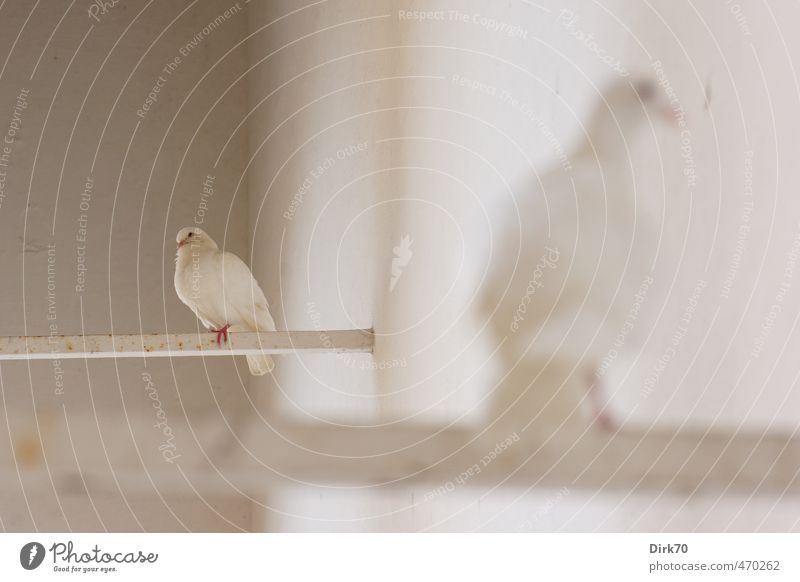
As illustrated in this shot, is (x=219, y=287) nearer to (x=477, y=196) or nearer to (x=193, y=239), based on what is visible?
(x=193, y=239)

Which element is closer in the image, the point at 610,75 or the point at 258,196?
the point at 610,75

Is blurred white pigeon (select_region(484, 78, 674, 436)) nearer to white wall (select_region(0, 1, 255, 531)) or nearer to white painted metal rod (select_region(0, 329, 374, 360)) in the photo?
white painted metal rod (select_region(0, 329, 374, 360))

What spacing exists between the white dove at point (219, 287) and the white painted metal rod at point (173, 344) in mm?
92

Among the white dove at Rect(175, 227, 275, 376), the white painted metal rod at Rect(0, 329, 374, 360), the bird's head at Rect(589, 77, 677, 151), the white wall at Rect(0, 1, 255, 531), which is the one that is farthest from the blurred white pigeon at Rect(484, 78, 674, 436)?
the white wall at Rect(0, 1, 255, 531)

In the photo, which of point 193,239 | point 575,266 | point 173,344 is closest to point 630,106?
point 575,266

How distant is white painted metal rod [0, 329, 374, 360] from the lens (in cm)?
66

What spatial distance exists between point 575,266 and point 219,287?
383mm

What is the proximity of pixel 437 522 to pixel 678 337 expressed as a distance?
0.25 meters

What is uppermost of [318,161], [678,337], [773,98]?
[318,161]

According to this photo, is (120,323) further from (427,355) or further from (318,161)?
(427,355)

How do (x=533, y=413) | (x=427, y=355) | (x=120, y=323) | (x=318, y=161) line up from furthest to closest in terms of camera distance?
(x=120, y=323) < (x=318, y=161) < (x=427, y=355) < (x=533, y=413)
